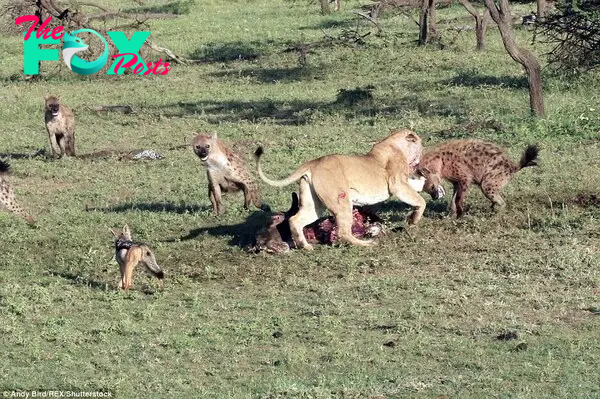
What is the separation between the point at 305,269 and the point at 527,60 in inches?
270

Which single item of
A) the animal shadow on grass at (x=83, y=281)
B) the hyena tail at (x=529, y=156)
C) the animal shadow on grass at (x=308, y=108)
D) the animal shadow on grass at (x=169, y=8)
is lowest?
the animal shadow on grass at (x=169, y=8)

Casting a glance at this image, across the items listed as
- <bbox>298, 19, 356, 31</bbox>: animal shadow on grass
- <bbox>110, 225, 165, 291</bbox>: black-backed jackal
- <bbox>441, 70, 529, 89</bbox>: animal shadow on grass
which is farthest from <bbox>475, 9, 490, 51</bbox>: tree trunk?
<bbox>110, 225, 165, 291</bbox>: black-backed jackal

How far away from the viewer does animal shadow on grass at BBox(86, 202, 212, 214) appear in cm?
1252

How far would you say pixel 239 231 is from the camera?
11.5 meters

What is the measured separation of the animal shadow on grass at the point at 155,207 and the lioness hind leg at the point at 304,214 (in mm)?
2038

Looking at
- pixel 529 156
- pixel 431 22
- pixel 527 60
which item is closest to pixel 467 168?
pixel 529 156

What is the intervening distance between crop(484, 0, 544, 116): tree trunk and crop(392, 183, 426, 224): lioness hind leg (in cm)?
542

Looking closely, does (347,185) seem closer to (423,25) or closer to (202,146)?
(202,146)

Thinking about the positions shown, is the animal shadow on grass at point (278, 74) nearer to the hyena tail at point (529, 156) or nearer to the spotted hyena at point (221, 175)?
the spotted hyena at point (221, 175)

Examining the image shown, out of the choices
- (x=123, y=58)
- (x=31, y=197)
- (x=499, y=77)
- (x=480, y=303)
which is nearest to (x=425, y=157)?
(x=480, y=303)

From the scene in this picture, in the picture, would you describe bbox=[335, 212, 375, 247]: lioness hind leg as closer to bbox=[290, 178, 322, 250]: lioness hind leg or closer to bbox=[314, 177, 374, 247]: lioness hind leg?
bbox=[314, 177, 374, 247]: lioness hind leg

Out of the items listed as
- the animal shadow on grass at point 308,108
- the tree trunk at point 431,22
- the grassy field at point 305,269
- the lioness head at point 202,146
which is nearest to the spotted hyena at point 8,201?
the grassy field at point 305,269

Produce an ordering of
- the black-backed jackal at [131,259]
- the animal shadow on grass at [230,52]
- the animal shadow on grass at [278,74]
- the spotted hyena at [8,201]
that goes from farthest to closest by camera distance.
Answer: the animal shadow on grass at [230,52] → the animal shadow on grass at [278,74] → the spotted hyena at [8,201] → the black-backed jackal at [131,259]

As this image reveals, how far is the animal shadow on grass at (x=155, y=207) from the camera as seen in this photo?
41.1 ft
